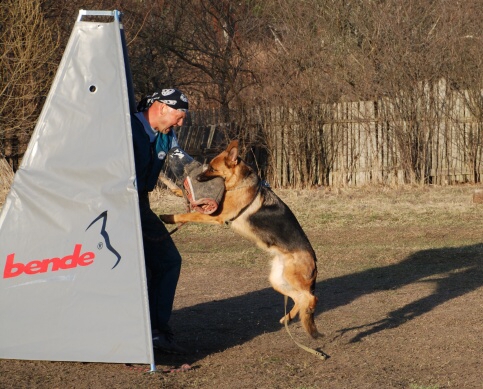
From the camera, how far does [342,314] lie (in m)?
7.29

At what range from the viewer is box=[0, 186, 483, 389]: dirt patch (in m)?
5.20

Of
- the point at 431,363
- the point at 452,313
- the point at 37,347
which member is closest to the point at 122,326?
the point at 37,347

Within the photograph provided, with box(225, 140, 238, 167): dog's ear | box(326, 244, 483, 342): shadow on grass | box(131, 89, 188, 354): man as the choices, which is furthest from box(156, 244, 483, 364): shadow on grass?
box(225, 140, 238, 167): dog's ear

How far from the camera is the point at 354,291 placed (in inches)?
327

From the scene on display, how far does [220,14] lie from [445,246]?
490 inches

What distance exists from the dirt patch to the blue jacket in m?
1.39

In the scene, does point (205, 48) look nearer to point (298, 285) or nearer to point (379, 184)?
point (379, 184)

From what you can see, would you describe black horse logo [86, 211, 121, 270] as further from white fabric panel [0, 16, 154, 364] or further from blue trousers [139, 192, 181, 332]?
blue trousers [139, 192, 181, 332]

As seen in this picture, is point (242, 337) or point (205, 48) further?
point (205, 48)

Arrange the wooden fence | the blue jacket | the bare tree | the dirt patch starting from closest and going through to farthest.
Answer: the dirt patch < the blue jacket < the bare tree < the wooden fence

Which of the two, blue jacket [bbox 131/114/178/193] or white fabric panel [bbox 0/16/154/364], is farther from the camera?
blue jacket [bbox 131/114/178/193]

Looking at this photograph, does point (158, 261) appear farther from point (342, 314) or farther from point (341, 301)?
point (341, 301)

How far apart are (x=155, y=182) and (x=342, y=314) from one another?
2657 millimetres

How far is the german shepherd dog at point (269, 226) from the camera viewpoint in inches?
240
